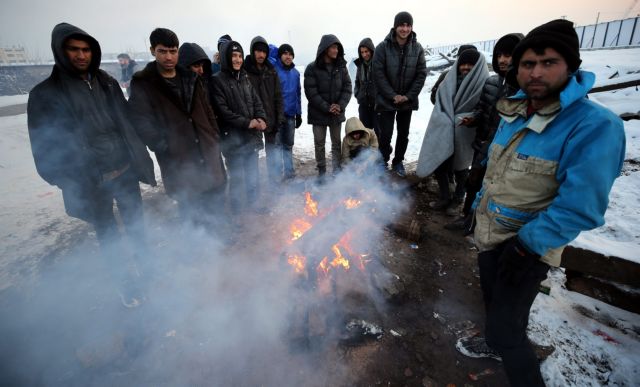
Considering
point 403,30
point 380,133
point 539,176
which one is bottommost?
point 380,133

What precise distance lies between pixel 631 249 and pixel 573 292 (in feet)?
2.32

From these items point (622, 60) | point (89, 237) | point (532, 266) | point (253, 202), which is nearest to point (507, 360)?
point (532, 266)

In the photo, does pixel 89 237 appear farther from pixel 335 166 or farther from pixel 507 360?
pixel 507 360

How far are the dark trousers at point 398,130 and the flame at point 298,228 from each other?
2811mm

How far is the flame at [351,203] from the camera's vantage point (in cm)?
421

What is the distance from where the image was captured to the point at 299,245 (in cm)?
338

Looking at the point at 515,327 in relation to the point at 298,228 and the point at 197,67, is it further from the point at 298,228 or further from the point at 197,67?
the point at 197,67

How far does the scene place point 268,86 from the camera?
206 inches

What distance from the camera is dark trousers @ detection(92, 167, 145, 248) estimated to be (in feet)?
10.2

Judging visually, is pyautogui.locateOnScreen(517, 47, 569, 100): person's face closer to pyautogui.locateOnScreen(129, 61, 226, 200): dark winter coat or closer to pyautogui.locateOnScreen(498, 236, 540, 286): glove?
pyautogui.locateOnScreen(498, 236, 540, 286): glove

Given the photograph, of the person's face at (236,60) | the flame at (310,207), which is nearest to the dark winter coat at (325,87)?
the person's face at (236,60)

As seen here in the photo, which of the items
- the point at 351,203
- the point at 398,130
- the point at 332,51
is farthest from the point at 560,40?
the point at 332,51

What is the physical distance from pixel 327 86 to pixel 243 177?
2525mm

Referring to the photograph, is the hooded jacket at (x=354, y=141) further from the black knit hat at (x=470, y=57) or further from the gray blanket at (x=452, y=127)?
the black knit hat at (x=470, y=57)
